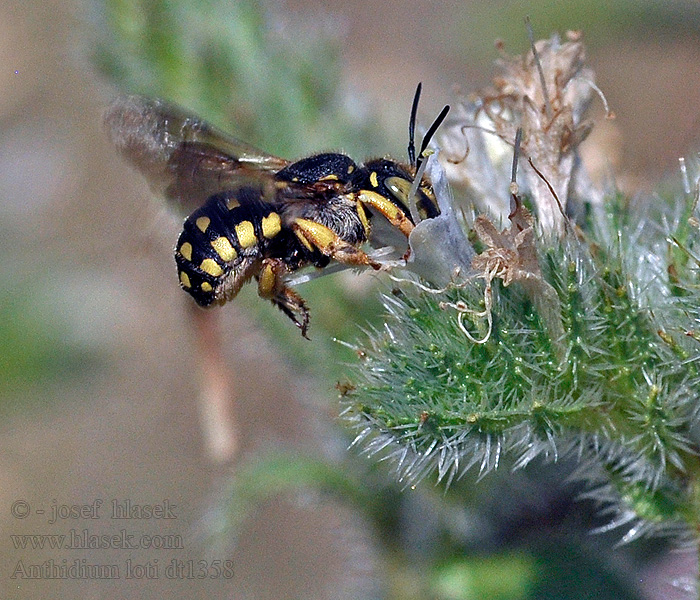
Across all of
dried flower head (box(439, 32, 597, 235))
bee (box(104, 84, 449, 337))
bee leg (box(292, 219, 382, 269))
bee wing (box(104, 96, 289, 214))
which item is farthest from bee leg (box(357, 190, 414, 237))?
bee wing (box(104, 96, 289, 214))

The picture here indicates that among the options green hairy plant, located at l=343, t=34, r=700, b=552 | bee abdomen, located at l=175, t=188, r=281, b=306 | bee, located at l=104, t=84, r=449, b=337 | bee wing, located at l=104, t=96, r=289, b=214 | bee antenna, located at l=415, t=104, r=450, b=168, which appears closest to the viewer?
green hairy plant, located at l=343, t=34, r=700, b=552

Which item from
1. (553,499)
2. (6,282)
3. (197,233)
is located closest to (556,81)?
(197,233)

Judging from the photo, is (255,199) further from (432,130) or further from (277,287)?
(432,130)

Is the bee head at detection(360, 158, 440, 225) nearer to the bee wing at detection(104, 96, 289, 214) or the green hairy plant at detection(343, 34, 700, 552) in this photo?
the green hairy plant at detection(343, 34, 700, 552)

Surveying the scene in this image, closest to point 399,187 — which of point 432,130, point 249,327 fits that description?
point 432,130

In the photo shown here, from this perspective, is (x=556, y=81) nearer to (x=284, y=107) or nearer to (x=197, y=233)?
(x=197, y=233)

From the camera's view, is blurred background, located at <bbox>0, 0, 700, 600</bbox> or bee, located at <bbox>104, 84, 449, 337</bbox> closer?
bee, located at <bbox>104, 84, 449, 337</bbox>

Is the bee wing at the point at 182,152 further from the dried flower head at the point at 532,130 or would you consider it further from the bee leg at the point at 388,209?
the dried flower head at the point at 532,130

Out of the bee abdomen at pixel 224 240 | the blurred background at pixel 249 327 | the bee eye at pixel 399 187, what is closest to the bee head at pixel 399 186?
the bee eye at pixel 399 187
